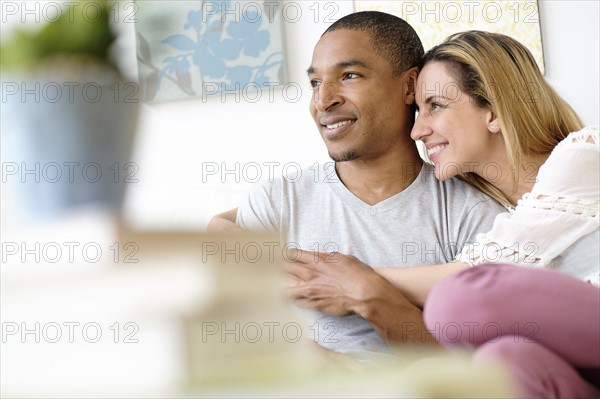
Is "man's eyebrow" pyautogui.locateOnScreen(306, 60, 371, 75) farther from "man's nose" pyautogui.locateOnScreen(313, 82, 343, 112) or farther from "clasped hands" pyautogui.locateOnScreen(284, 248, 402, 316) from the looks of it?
"clasped hands" pyautogui.locateOnScreen(284, 248, 402, 316)

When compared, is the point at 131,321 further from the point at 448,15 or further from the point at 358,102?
the point at 448,15

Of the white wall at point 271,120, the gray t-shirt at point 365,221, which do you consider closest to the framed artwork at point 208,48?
the white wall at point 271,120

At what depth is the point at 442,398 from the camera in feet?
1.85

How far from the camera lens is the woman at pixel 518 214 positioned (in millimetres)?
1085

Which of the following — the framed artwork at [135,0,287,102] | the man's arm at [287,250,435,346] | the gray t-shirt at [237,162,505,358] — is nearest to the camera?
the man's arm at [287,250,435,346]

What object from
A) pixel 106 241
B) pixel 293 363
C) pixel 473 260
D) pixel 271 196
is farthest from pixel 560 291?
pixel 271 196

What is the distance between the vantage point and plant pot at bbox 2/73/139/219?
0.63 metres

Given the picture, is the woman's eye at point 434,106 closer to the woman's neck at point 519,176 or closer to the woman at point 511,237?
the woman at point 511,237

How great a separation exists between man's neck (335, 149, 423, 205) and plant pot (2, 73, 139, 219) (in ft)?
4.26

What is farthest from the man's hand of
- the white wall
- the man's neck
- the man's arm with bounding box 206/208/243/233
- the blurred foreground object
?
the white wall

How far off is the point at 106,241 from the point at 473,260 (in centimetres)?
107

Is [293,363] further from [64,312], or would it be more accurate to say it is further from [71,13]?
[71,13]

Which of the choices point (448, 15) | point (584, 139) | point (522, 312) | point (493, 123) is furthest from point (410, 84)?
point (448, 15)

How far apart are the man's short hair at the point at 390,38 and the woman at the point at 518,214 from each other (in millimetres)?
80
